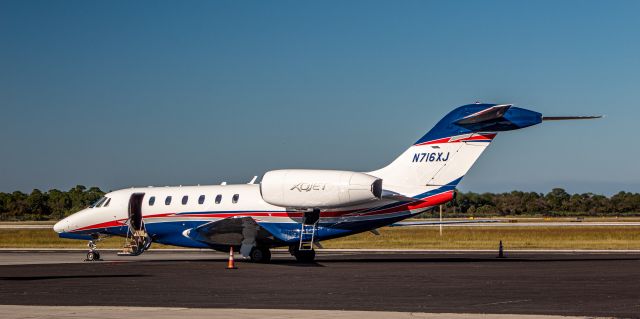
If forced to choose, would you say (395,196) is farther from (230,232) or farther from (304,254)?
(230,232)

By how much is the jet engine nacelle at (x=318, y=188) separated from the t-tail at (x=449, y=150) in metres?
1.29

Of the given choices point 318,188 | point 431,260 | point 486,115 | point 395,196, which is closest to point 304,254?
point 318,188

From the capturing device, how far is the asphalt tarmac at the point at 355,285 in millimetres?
19906

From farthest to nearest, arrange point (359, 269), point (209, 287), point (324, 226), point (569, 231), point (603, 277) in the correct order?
point (569, 231)
point (324, 226)
point (359, 269)
point (603, 277)
point (209, 287)

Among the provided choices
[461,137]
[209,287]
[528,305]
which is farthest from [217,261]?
[528,305]

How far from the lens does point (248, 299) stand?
2136 centimetres

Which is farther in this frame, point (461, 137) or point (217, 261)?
point (217, 261)

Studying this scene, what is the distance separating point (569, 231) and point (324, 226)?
3741 centimetres

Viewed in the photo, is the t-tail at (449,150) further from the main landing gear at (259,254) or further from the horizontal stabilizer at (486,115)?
the main landing gear at (259,254)

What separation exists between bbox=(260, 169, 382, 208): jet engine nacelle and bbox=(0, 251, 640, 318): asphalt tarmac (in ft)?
7.34

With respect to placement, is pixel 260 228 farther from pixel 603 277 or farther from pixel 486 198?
pixel 486 198

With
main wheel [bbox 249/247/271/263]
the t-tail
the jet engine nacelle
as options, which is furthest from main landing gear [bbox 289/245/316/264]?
the t-tail

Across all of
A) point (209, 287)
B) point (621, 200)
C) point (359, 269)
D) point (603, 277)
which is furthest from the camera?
point (621, 200)

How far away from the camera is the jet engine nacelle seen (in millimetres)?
33688
